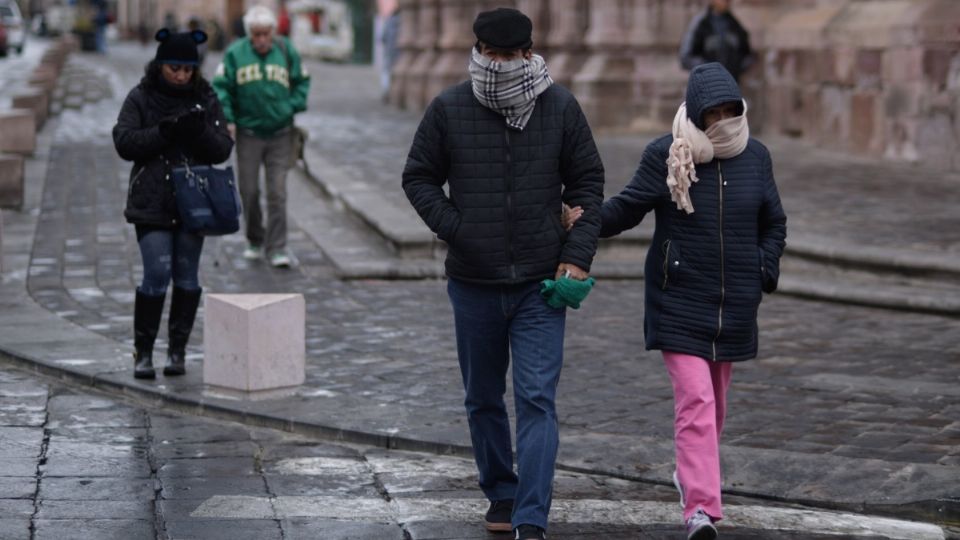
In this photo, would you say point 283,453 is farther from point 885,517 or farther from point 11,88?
point 11,88

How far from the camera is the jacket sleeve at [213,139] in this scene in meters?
8.55

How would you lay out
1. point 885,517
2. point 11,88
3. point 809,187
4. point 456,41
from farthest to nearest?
point 11,88 → point 456,41 → point 809,187 → point 885,517

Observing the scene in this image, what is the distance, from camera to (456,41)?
28.0m

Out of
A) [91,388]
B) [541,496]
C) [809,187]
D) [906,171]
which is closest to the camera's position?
[541,496]

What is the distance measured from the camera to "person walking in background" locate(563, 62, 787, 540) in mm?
6031

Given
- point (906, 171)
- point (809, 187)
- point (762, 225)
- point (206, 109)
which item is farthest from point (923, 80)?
point (762, 225)

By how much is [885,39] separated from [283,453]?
39.5 ft

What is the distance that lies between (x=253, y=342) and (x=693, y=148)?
9.81 ft

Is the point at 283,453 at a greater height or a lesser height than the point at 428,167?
lesser

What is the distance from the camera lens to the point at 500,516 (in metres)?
6.23

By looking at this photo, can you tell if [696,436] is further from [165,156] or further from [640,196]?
[165,156]

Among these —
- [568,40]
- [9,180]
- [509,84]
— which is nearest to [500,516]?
[509,84]

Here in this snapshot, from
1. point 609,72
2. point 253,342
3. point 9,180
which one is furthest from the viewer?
point 609,72

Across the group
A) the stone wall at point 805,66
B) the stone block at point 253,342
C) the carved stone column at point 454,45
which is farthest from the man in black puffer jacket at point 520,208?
the carved stone column at point 454,45
